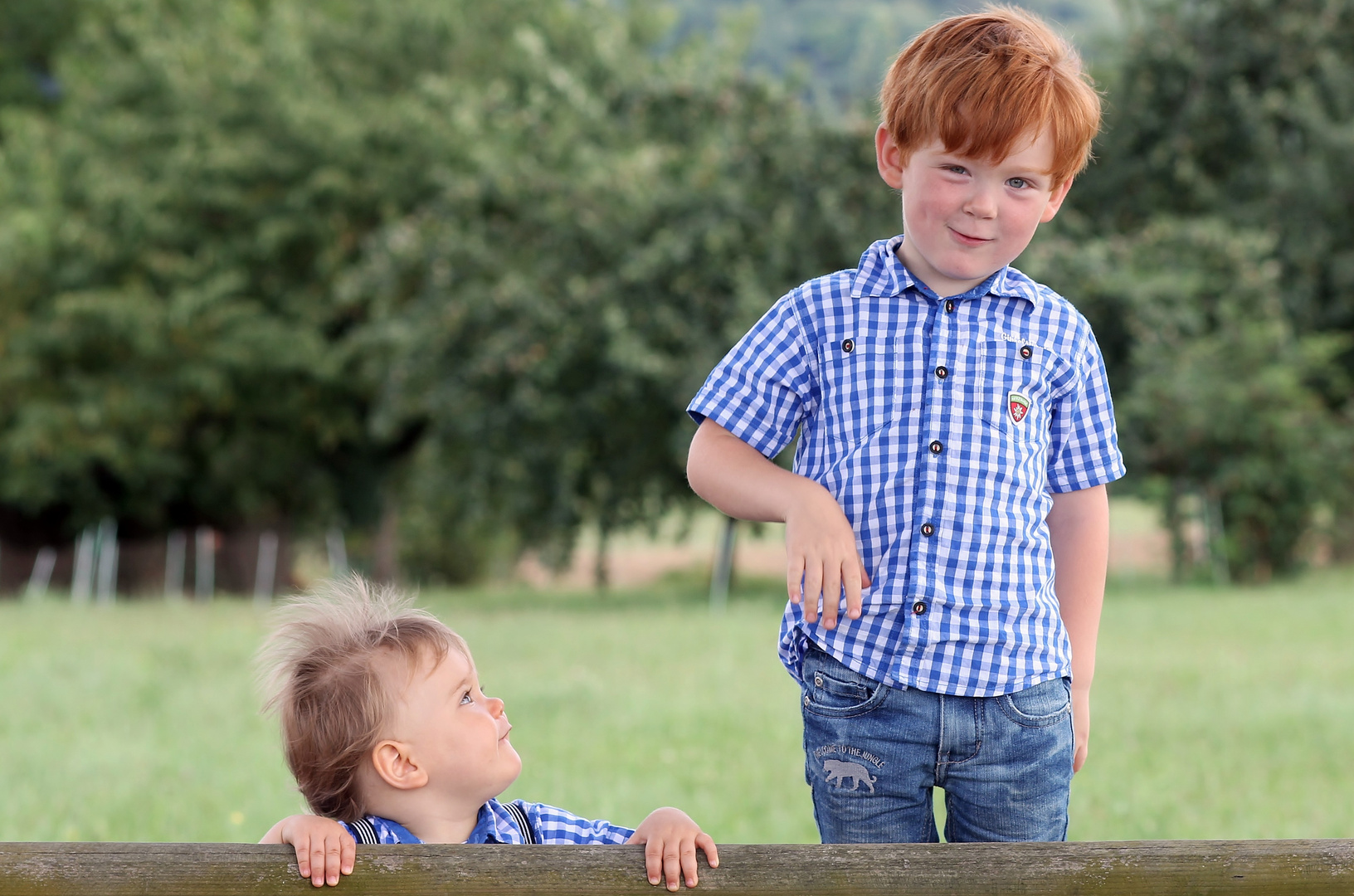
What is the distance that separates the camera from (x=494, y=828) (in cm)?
216

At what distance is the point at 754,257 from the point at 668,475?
253 centimetres

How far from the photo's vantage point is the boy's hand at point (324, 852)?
5.27 ft

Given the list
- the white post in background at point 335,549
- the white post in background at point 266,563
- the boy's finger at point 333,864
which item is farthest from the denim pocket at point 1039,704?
the white post in background at point 266,563

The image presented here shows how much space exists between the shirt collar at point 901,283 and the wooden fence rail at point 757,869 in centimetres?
83

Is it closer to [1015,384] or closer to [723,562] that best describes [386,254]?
[723,562]

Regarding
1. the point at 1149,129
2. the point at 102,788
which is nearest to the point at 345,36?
the point at 1149,129

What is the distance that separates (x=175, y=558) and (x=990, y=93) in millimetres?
19636

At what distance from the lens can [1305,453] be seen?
14.5 metres

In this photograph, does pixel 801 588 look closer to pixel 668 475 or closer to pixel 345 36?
pixel 668 475

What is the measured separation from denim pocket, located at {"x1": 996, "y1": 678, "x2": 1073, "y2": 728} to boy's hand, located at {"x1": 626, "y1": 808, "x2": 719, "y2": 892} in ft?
1.87

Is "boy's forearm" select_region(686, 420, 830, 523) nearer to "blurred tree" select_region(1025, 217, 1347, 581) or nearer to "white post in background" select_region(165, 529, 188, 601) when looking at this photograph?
"blurred tree" select_region(1025, 217, 1347, 581)

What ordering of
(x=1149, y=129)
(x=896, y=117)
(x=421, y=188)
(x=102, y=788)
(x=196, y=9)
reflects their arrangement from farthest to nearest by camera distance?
(x=196, y=9) < (x=421, y=188) < (x=1149, y=129) < (x=102, y=788) < (x=896, y=117)

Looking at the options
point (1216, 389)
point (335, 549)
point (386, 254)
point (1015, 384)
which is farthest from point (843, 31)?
point (1015, 384)

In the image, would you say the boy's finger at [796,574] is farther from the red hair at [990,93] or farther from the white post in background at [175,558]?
the white post in background at [175,558]
